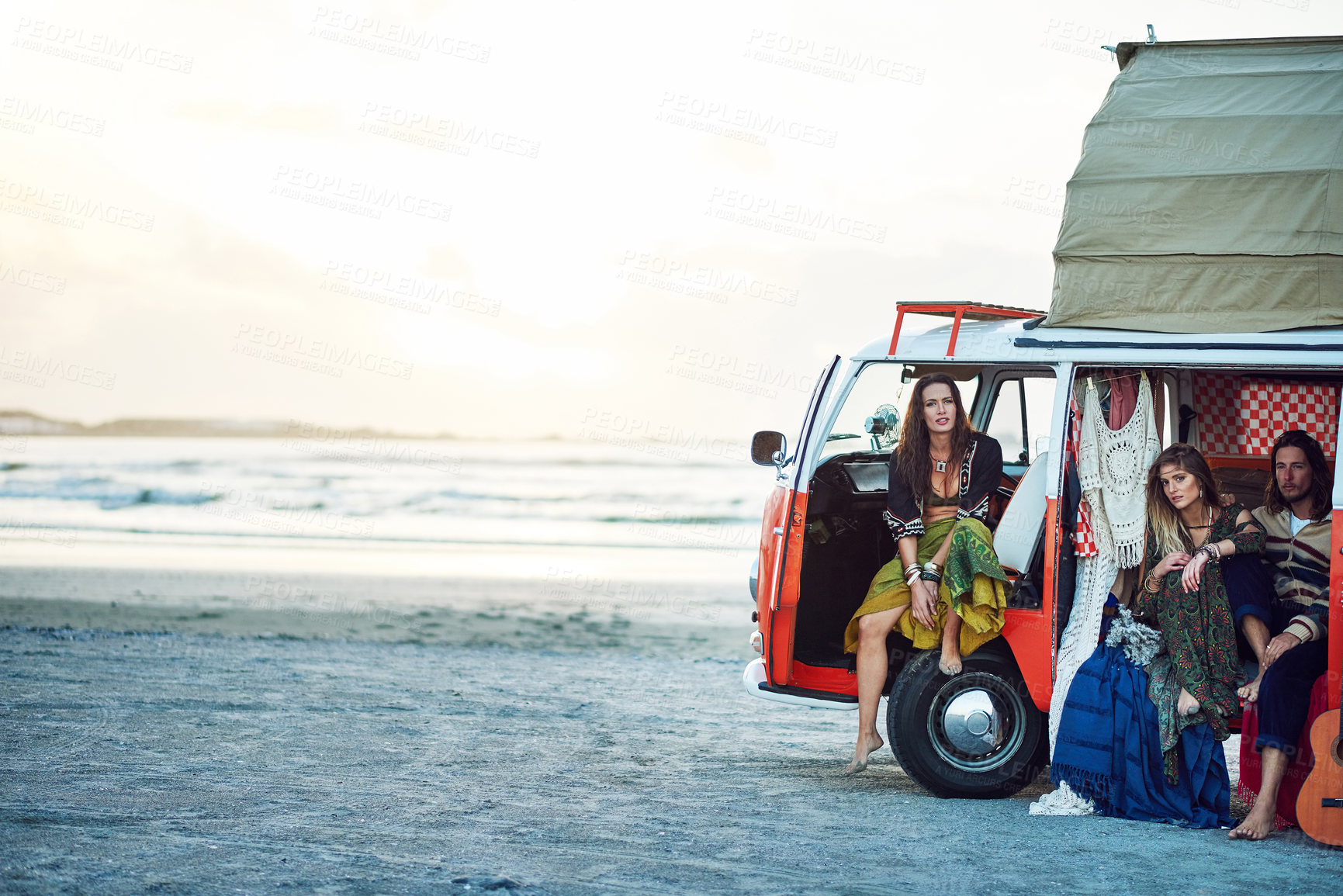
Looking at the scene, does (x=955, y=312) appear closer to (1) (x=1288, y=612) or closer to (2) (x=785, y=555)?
(2) (x=785, y=555)

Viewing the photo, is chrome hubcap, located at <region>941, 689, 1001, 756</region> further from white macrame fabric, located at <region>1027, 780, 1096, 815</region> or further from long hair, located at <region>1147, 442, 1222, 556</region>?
long hair, located at <region>1147, 442, 1222, 556</region>

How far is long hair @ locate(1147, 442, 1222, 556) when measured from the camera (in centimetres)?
607

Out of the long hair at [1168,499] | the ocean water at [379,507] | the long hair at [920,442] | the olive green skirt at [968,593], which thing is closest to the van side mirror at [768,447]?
the long hair at [920,442]

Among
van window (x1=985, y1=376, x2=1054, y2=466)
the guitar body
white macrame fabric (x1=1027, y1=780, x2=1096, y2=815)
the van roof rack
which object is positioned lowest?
white macrame fabric (x1=1027, y1=780, x2=1096, y2=815)

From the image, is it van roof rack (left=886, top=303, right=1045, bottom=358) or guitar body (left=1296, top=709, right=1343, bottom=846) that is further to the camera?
van roof rack (left=886, top=303, right=1045, bottom=358)

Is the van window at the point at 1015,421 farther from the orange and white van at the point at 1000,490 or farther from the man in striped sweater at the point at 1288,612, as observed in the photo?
the man in striped sweater at the point at 1288,612

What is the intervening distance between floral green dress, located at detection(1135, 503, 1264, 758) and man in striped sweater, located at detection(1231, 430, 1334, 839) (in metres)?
0.10

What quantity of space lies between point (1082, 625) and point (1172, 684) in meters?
0.47

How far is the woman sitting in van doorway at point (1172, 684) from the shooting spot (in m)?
5.91

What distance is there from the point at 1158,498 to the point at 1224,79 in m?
2.19

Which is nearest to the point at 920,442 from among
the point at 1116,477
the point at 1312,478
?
the point at 1116,477

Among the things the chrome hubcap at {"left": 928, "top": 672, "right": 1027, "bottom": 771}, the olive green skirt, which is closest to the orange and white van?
the chrome hubcap at {"left": 928, "top": 672, "right": 1027, "bottom": 771}

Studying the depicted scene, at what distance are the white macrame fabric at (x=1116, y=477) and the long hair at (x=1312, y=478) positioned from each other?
55 centimetres

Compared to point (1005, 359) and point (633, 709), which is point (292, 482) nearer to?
point (633, 709)
